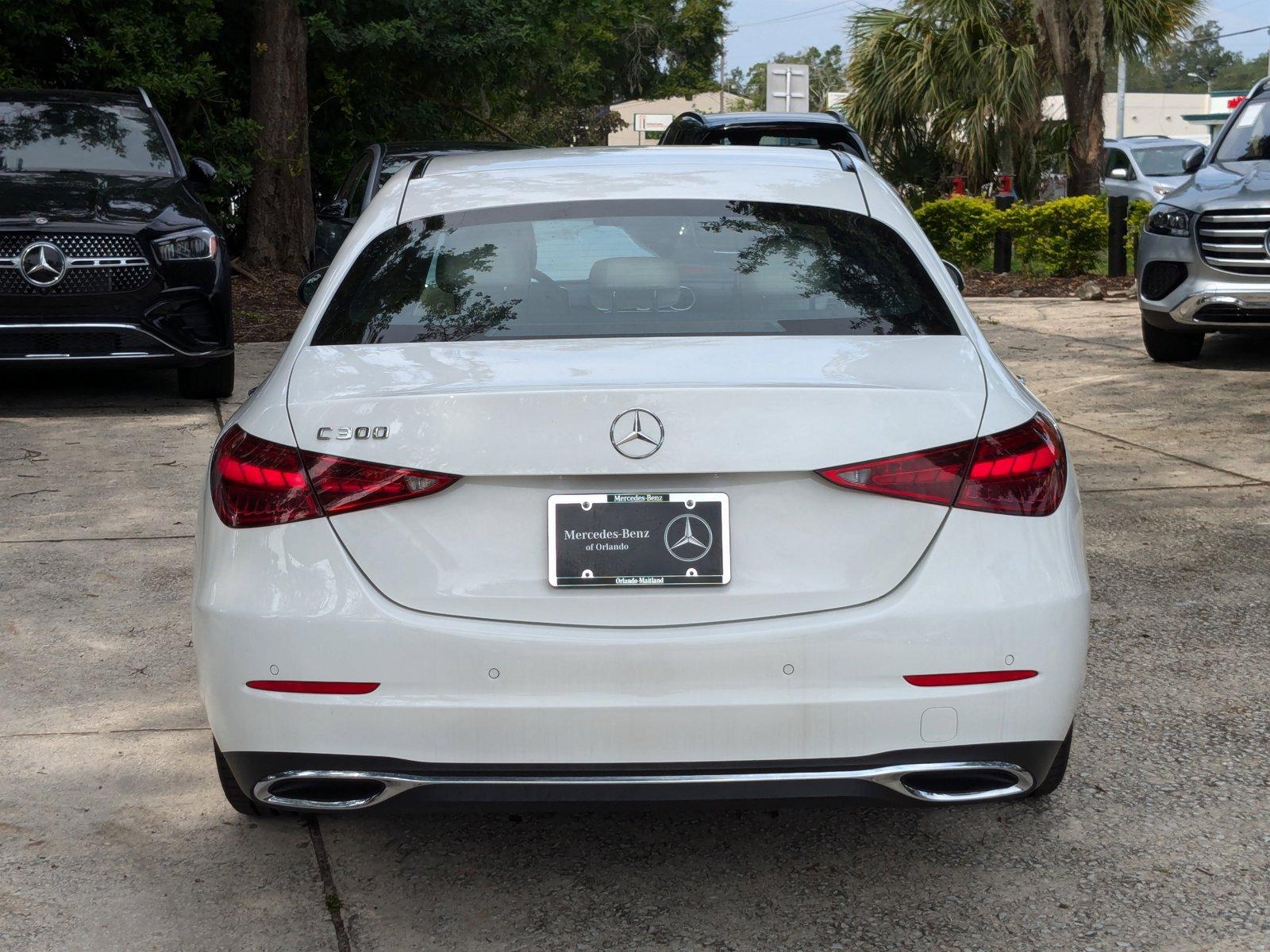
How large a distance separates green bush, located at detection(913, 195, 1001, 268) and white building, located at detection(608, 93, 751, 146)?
48581mm

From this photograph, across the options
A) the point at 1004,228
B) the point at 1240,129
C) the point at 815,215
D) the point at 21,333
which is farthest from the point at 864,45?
the point at 815,215

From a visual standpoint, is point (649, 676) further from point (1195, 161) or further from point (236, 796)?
point (1195, 161)

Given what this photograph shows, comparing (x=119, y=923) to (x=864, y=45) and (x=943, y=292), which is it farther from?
(x=864, y=45)

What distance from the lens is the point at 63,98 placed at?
9891mm

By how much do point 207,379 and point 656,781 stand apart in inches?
272

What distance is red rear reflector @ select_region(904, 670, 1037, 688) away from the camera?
2.64 m

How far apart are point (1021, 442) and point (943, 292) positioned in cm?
62

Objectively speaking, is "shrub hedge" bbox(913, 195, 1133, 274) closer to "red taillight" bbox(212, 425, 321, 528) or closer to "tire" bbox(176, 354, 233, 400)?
"tire" bbox(176, 354, 233, 400)

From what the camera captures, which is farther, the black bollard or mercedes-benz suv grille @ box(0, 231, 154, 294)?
the black bollard

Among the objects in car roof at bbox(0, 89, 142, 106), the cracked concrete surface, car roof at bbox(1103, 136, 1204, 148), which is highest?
car roof at bbox(0, 89, 142, 106)

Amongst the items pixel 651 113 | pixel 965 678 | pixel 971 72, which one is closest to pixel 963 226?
pixel 971 72

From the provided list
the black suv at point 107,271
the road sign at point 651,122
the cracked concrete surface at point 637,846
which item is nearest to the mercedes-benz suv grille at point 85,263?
the black suv at point 107,271

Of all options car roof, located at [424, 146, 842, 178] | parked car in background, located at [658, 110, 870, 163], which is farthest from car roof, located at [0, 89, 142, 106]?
car roof, located at [424, 146, 842, 178]

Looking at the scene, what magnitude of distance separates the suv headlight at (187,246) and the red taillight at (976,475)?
656 cm
